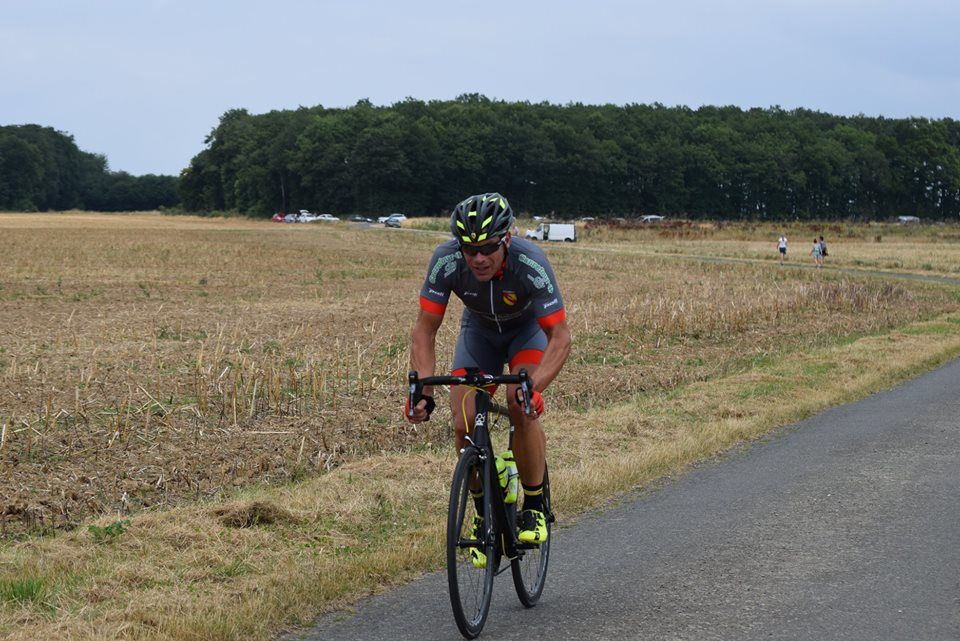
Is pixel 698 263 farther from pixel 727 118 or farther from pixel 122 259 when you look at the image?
pixel 727 118

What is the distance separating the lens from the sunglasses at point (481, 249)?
218 inches

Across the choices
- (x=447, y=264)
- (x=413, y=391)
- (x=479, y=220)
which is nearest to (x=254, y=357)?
(x=447, y=264)

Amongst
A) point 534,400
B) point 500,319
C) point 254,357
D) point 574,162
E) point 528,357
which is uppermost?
point 574,162

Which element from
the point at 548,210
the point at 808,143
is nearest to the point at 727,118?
the point at 808,143

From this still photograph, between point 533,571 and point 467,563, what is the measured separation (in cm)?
67

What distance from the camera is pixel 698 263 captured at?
4978 centimetres

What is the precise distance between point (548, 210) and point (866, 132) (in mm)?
59536

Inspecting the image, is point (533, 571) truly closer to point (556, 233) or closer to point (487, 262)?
point (487, 262)

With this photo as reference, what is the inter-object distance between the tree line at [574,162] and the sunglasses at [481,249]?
127 metres

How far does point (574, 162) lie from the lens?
469ft

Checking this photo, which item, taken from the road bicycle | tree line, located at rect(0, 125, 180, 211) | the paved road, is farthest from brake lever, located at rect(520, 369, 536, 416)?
tree line, located at rect(0, 125, 180, 211)

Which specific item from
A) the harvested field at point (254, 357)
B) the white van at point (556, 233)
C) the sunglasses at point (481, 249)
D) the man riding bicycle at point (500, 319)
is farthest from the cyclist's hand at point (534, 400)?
the white van at point (556, 233)

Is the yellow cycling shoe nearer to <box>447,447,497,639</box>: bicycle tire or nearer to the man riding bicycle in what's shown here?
the man riding bicycle

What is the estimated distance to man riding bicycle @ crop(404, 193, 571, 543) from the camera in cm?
554
